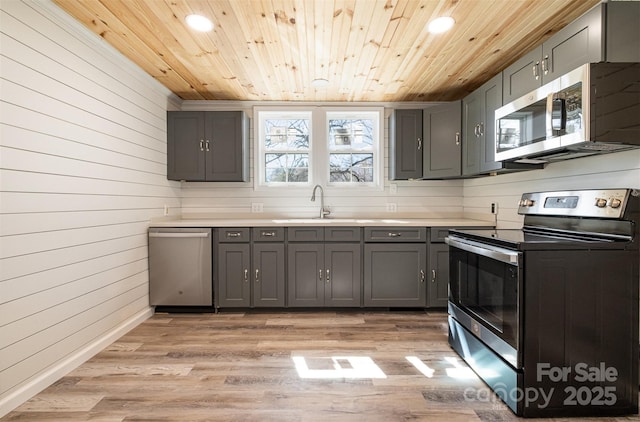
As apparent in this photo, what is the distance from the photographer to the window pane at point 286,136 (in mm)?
3963

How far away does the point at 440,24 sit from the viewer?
221cm

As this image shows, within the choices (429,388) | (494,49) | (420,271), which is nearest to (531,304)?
(429,388)

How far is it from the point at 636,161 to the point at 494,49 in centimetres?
133

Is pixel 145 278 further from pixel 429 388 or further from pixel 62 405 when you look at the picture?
pixel 429 388

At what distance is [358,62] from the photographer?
9.16 ft

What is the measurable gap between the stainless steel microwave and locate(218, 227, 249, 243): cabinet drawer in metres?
2.49

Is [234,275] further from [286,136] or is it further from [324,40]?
[324,40]

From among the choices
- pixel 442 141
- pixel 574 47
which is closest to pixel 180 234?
pixel 442 141

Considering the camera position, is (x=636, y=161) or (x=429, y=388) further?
(x=429, y=388)

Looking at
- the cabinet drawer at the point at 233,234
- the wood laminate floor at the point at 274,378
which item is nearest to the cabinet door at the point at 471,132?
the wood laminate floor at the point at 274,378

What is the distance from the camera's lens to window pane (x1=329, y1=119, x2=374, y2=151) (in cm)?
398

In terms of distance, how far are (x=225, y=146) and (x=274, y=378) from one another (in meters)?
2.46

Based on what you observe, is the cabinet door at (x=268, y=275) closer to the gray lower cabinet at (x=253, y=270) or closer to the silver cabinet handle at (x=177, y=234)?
the gray lower cabinet at (x=253, y=270)

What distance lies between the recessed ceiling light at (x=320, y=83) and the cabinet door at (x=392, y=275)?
1.68 meters
